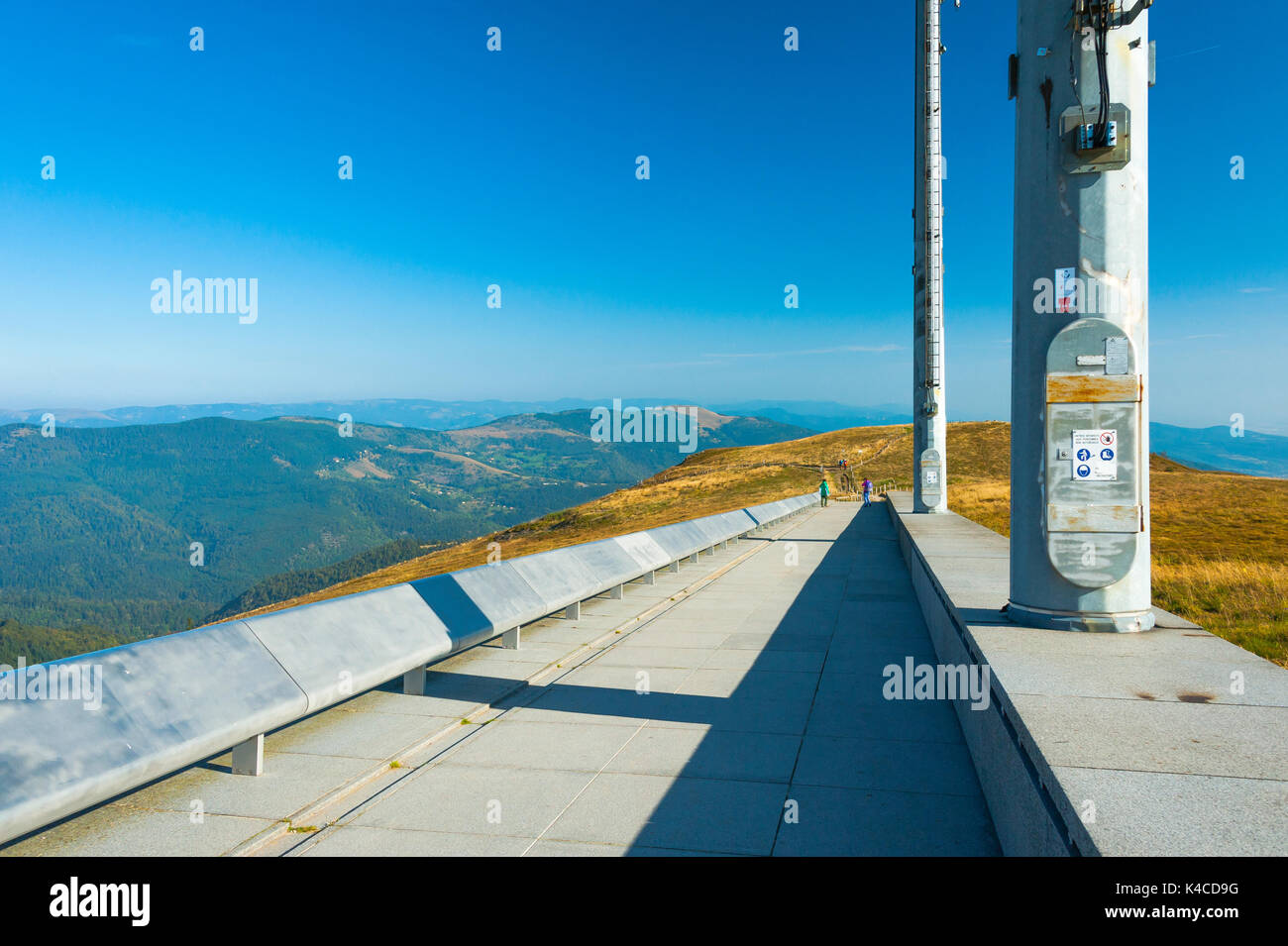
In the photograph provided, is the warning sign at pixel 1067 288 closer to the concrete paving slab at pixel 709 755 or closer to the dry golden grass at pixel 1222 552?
the concrete paving slab at pixel 709 755

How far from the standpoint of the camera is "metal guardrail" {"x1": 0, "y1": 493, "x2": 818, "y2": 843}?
13.0ft

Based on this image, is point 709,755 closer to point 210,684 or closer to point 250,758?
point 250,758

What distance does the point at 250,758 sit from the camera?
530cm

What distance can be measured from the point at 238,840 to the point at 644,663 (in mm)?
4786

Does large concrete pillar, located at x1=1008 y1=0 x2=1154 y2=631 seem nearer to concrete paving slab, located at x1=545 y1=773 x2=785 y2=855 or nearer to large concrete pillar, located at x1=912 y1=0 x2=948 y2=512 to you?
concrete paving slab, located at x1=545 y1=773 x2=785 y2=855

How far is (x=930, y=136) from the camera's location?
2395 centimetres

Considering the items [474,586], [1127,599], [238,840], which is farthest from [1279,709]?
[474,586]

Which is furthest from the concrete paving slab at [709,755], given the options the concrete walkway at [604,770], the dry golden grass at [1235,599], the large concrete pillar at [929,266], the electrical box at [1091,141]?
the large concrete pillar at [929,266]

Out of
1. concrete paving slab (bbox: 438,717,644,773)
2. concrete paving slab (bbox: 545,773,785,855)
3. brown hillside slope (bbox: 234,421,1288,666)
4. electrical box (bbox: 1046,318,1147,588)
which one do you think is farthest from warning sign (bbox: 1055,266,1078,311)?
brown hillside slope (bbox: 234,421,1288,666)

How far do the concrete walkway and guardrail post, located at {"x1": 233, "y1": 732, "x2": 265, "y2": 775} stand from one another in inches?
2.5

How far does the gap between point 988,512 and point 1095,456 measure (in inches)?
1273

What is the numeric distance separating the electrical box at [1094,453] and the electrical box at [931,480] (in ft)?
61.7

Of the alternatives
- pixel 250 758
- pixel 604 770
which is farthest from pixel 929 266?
pixel 250 758

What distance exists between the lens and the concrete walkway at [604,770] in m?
4.32
